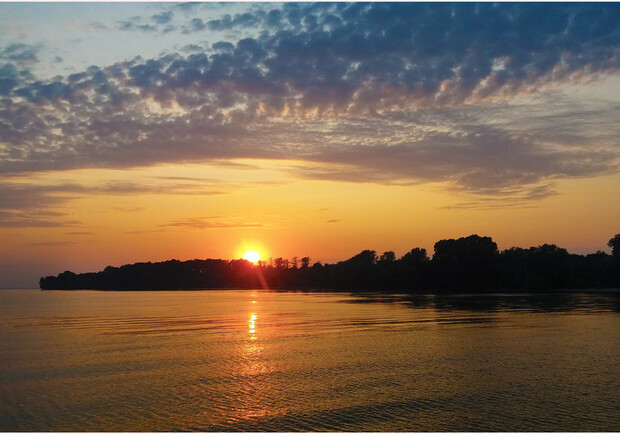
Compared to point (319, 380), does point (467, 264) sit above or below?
above

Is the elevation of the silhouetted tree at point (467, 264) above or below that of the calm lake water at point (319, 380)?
above

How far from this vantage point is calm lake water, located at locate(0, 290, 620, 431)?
79.7ft

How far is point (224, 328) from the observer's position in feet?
212

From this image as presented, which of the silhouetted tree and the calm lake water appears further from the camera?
the silhouetted tree

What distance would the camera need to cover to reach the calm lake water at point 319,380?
79.7 ft

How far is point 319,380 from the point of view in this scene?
31.9 meters

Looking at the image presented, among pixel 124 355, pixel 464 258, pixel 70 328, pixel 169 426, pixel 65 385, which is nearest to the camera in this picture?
pixel 169 426

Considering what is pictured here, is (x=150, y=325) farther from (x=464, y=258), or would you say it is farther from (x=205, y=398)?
(x=464, y=258)

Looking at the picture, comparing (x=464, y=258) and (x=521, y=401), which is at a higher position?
(x=464, y=258)

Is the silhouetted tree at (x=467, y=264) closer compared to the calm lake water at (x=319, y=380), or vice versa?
the calm lake water at (x=319, y=380)

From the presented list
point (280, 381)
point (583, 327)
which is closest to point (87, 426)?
point (280, 381)

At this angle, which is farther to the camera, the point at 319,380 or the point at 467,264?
the point at 467,264

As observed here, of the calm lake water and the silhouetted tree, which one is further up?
the silhouetted tree

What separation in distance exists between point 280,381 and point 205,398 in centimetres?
503
